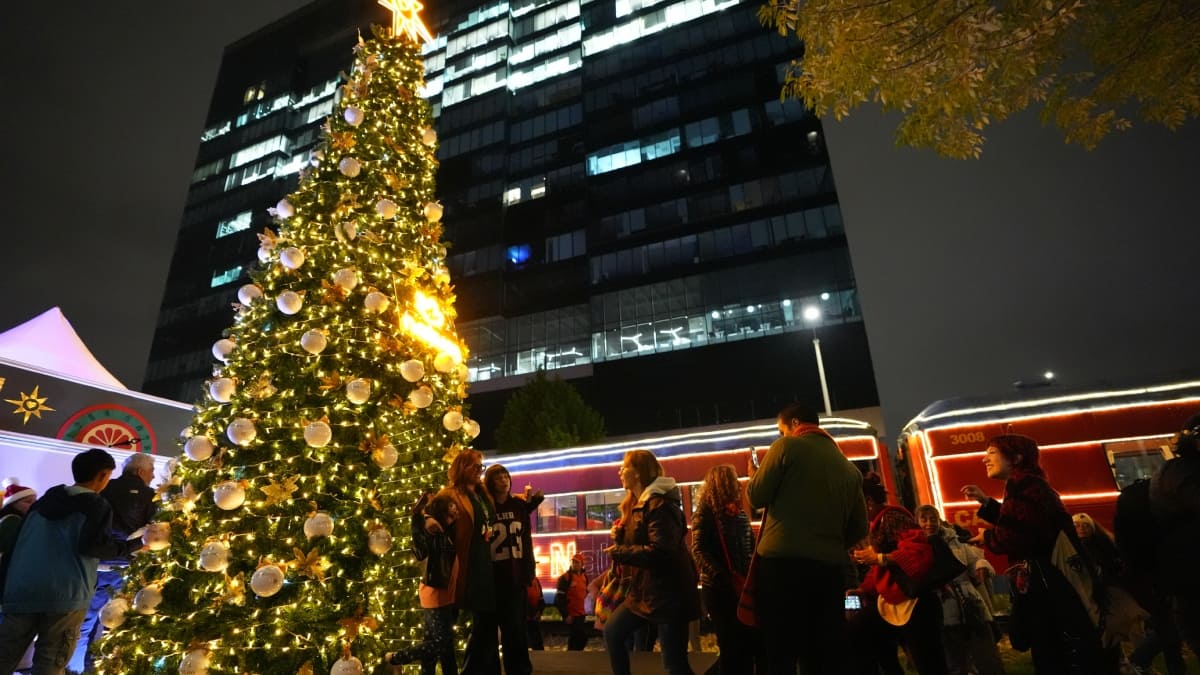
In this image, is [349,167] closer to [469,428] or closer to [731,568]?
[469,428]

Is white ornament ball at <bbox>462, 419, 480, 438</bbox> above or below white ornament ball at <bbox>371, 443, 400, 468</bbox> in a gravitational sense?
above

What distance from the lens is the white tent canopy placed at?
9898mm

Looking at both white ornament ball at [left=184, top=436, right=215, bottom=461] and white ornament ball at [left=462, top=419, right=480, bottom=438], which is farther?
white ornament ball at [left=462, top=419, right=480, bottom=438]

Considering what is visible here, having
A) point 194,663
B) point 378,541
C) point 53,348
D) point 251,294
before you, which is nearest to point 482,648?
point 378,541

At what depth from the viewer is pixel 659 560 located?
366cm

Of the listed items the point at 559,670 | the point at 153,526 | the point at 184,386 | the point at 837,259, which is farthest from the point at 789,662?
the point at 184,386

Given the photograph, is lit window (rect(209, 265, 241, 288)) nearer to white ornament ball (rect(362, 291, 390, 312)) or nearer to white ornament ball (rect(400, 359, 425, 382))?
white ornament ball (rect(362, 291, 390, 312))

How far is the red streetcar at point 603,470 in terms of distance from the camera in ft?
33.4

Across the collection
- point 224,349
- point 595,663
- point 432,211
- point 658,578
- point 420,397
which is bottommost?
point 595,663

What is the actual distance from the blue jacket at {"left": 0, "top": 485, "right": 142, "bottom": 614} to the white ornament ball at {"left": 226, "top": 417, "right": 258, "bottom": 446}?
1.05 m

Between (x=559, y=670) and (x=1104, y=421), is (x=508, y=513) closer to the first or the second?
(x=559, y=670)

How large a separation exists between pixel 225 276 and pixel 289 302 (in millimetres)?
56506

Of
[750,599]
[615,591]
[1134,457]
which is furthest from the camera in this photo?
[1134,457]

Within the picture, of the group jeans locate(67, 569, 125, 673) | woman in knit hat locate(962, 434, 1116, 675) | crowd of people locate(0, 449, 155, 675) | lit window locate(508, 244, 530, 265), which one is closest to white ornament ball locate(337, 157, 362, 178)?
crowd of people locate(0, 449, 155, 675)
